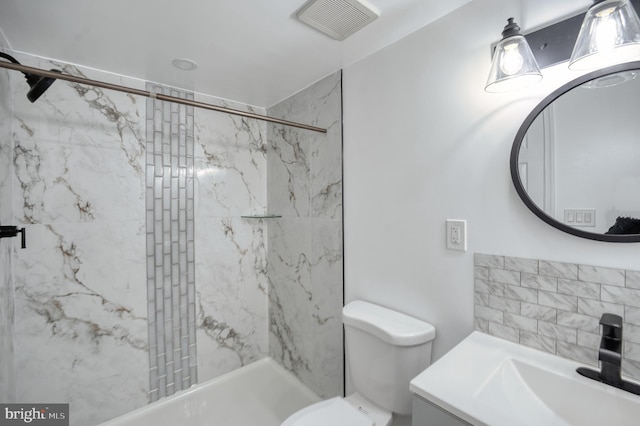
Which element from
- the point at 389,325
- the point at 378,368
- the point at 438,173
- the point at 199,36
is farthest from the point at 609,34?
the point at 199,36

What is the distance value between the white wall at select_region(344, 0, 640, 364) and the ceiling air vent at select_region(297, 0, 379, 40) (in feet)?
0.81

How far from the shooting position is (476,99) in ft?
3.80

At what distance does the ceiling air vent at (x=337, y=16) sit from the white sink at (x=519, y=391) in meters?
1.41

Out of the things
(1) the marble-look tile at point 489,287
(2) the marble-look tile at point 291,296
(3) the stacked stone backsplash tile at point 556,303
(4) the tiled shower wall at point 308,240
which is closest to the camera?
(3) the stacked stone backsplash tile at point 556,303

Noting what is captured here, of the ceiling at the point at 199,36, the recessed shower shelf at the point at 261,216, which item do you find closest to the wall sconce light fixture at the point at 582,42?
the ceiling at the point at 199,36

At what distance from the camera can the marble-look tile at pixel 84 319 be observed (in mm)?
1560

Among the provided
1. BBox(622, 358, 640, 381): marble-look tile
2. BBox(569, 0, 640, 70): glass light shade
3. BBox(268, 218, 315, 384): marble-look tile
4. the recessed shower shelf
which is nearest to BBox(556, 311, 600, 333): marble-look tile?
BBox(622, 358, 640, 381): marble-look tile

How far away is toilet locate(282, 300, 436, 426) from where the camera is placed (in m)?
1.22

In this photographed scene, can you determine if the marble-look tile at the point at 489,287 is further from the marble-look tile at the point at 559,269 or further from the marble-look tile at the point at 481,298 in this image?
the marble-look tile at the point at 559,269

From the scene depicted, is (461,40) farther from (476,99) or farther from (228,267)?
(228,267)

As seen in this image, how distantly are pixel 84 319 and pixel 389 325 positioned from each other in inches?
68.8

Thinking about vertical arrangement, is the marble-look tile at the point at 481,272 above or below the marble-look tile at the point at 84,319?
above

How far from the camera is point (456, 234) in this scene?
1.22 m

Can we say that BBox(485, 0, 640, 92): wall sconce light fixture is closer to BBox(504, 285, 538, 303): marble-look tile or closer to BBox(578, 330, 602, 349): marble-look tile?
BBox(504, 285, 538, 303): marble-look tile
